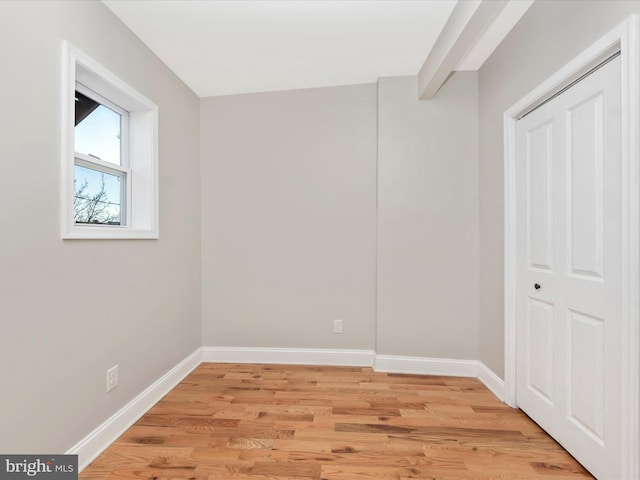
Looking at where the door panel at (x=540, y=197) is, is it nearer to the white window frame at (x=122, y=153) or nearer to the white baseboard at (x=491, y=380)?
the white baseboard at (x=491, y=380)

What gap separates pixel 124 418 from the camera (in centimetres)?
194

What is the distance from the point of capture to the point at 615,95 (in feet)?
4.58

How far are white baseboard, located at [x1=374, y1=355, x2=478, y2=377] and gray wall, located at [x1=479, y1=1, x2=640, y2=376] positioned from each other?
7.5 inches

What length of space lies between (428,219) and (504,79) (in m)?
1.18

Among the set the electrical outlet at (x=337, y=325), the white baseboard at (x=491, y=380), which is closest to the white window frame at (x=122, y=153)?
the electrical outlet at (x=337, y=325)

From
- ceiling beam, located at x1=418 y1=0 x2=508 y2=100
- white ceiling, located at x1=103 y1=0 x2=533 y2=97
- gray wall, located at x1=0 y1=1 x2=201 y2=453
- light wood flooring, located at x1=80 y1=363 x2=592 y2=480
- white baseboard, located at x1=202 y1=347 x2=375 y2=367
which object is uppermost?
white ceiling, located at x1=103 y1=0 x2=533 y2=97

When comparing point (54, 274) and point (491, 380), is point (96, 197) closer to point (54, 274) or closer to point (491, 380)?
point (54, 274)

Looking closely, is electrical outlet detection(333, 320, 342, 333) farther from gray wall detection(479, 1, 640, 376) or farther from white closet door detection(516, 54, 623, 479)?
white closet door detection(516, 54, 623, 479)

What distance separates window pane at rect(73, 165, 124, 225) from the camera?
6.17 feet

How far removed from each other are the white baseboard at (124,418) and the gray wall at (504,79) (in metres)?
2.60

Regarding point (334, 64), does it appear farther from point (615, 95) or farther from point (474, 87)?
point (615, 95)

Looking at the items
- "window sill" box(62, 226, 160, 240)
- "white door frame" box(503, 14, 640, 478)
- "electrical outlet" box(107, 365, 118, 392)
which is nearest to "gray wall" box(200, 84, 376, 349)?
"window sill" box(62, 226, 160, 240)

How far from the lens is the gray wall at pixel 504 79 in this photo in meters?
1.53

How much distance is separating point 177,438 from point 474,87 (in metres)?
3.47
